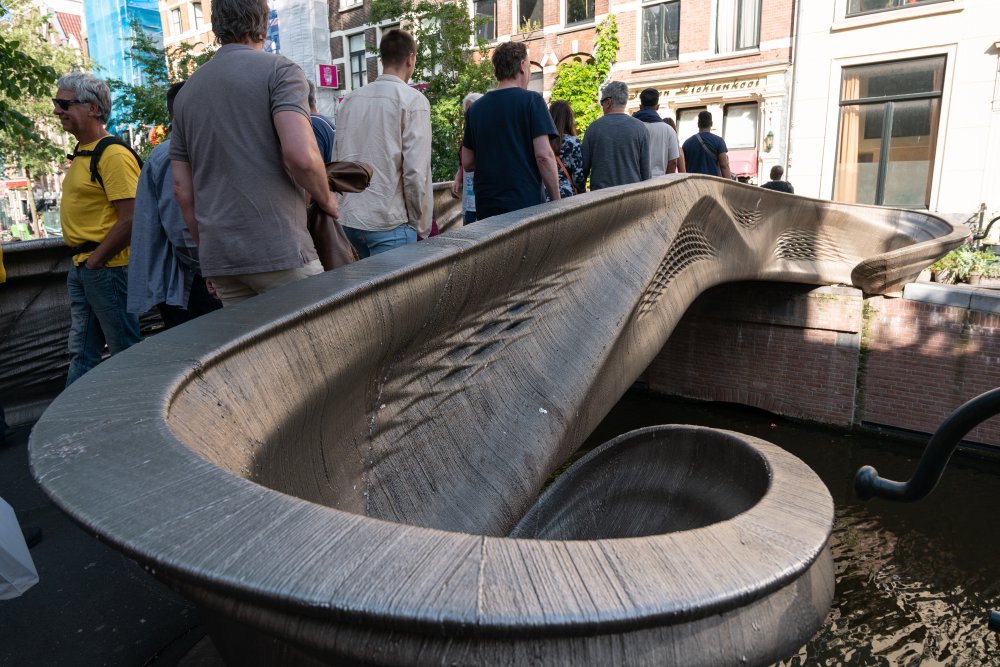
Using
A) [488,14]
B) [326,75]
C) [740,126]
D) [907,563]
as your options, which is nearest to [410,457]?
[907,563]

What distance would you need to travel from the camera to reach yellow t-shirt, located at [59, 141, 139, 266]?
10.5 ft

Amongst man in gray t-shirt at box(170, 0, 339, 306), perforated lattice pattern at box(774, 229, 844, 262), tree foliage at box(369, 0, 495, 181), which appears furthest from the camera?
tree foliage at box(369, 0, 495, 181)

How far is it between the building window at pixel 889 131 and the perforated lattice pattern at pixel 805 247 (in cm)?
842

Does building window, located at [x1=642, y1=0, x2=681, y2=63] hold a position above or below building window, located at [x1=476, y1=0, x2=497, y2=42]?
below

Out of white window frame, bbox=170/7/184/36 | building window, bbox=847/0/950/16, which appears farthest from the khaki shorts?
white window frame, bbox=170/7/184/36

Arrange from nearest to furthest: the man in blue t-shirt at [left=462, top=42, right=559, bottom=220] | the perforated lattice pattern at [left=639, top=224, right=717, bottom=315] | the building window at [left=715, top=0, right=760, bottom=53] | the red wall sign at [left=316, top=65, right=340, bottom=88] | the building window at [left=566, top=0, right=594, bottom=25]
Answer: the man in blue t-shirt at [left=462, top=42, right=559, bottom=220] → the perforated lattice pattern at [left=639, top=224, right=717, bottom=315] → the building window at [left=715, top=0, right=760, bottom=53] → the building window at [left=566, top=0, right=594, bottom=25] → the red wall sign at [left=316, top=65, right=340, bottom=88]

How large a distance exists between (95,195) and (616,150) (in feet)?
10.7

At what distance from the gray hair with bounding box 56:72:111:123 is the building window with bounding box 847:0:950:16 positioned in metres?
14.9

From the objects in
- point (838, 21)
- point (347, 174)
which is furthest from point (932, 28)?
point (347, 174)

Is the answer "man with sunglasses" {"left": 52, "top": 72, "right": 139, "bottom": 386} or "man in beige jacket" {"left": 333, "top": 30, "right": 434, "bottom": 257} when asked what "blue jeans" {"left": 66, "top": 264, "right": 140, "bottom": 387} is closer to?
"man with sunglasses" {"left": 52, "top": 72, "right": 139, "bottom": 386}

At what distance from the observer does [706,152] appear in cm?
686

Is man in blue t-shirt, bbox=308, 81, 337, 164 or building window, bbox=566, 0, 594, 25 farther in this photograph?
building window, bbox=566, 0, 594, 25

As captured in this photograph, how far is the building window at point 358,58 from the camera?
23438 mm

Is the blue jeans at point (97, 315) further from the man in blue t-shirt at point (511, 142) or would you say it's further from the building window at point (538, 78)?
the building window at point (538, 78)
